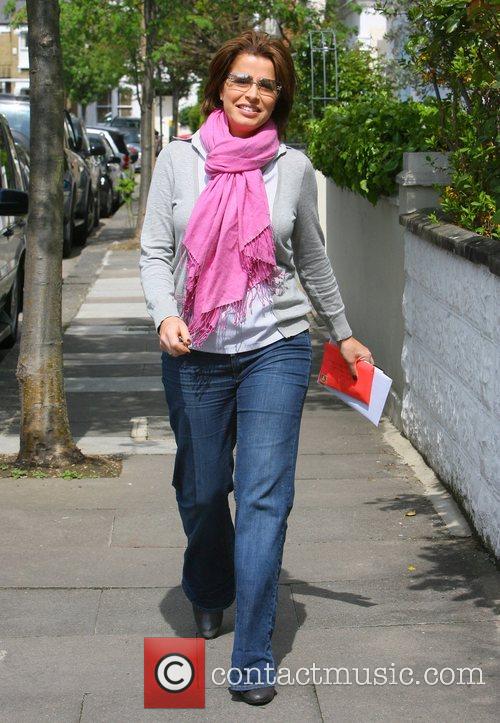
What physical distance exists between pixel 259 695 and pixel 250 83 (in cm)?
186

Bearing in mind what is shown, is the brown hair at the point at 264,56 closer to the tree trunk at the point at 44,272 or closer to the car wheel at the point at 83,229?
the tree trunk at the point at 44,272

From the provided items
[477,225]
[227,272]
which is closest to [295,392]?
[227,272]

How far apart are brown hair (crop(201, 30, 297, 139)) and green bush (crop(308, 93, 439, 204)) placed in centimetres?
310

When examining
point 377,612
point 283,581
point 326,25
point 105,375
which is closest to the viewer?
point 377,612

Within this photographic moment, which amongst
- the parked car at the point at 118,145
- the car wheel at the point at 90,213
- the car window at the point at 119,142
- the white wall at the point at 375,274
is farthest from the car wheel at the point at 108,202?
the white wall at the point at 375,274

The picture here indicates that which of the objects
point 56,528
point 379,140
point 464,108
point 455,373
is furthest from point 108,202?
point 56,528

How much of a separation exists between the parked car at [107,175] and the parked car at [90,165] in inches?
19.9

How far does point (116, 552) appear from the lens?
5.52m

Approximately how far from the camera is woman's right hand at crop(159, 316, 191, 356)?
3.88m

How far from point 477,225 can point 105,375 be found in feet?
14.1

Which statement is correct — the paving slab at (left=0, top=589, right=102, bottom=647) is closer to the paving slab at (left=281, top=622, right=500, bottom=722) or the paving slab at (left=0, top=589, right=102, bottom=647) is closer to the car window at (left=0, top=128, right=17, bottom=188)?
the paving slab at (left=281, top=622, right=500, bottom=722)

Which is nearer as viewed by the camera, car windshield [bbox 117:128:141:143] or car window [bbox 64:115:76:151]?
car window [bbox 64:115:76:151]

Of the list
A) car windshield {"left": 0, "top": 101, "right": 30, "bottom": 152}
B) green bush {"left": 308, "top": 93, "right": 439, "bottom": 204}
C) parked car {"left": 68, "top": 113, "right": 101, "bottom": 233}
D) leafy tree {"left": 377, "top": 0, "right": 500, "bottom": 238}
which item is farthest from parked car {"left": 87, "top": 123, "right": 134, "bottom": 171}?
leafy tree {"left": 377, "top": 0, "right": 500, "bottom": 238}

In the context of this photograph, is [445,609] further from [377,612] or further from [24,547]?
[24,547]
